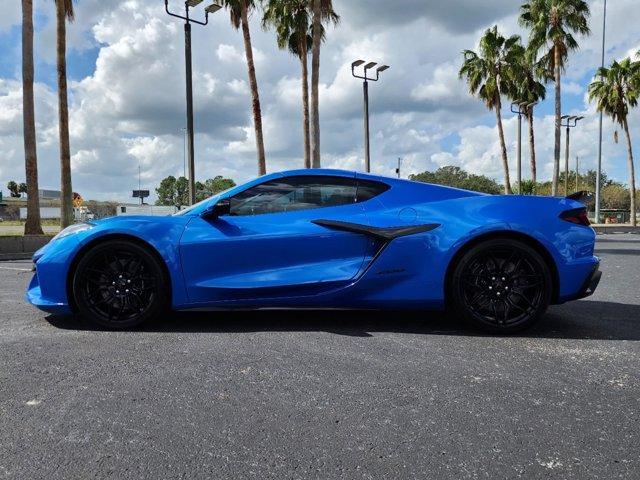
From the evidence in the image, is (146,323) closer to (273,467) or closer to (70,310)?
(70,310)

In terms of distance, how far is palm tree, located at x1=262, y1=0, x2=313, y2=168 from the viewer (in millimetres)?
20844

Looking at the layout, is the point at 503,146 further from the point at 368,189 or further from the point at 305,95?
the point at 368,189

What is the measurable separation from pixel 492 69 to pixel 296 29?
1706 cm

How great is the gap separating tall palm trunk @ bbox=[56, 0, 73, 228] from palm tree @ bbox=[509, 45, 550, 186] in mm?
25706

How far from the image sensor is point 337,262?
160 inches

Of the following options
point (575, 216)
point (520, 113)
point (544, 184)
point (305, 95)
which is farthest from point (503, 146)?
point (544, 184)

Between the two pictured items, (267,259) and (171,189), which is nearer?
(267,259)

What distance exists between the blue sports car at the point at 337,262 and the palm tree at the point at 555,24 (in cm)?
3027

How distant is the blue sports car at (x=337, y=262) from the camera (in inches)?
159

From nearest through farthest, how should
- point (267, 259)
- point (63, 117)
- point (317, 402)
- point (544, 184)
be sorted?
1. point (317, 402)
2. point (267, 259)
3. point (63, 117)
4. point (544, 184)

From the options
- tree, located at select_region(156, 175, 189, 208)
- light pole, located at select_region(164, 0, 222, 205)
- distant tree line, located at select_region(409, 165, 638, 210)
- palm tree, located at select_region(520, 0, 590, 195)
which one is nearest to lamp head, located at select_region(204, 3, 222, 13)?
light pole, located at select_region(164, 0, 222, 205)

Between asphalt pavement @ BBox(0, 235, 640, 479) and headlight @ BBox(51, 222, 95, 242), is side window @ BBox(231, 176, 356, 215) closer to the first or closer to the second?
asphalt pavement @ BBox(0, 235, 640, 479)

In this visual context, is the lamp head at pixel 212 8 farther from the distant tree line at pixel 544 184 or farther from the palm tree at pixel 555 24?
the distant tree line at pixel 544 184

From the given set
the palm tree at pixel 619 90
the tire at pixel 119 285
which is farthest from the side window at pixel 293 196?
the palm tree at pixel 619 90
